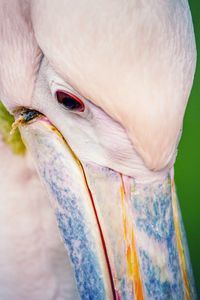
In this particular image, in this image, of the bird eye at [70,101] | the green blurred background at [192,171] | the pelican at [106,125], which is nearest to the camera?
the pelican at [106,125]

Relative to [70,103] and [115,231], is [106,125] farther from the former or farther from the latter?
[115,231]

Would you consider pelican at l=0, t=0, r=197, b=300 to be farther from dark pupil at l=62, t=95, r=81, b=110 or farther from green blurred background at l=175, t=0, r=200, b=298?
green blurred background at l=175, t=0, r=200, b=298

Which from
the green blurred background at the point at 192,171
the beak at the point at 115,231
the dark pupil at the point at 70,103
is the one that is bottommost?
the green blurred background at the point at 192,171

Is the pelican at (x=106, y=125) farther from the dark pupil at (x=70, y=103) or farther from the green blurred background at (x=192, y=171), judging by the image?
the green blurred background at (x=192, y=171)

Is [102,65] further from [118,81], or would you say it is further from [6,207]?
[6,207]

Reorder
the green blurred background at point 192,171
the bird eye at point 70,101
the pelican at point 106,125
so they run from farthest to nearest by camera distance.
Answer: the green blurred background at point 192,171 < the bird eye at point 70,101 < the pelican at point 106,125

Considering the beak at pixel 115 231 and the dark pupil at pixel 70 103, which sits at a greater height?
the dark pupil at pixel 70 103

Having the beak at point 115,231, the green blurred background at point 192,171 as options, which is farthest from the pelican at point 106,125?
the green blurred background at point 192,171

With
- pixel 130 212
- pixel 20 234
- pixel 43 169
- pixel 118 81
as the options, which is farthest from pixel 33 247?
pixel 118 81
